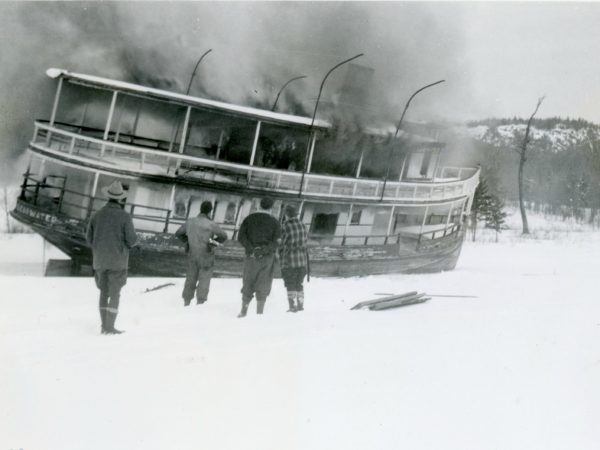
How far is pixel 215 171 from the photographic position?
6.43 metres

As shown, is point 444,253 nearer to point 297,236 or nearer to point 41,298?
point 297,236

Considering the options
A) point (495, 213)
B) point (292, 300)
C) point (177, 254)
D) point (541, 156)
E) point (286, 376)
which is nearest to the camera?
point (286, 376)

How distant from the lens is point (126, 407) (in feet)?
11.2

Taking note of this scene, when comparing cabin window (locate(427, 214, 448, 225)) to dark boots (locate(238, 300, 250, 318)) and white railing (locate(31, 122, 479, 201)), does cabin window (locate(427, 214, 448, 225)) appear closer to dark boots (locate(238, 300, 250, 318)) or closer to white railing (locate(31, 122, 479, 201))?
white railing (locate(31, 122, 479, 201))

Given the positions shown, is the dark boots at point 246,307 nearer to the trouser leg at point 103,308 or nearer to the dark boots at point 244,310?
the dark boots at point 244,310

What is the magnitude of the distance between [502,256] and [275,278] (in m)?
3.94

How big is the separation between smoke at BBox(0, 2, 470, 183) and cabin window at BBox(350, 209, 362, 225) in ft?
5.05

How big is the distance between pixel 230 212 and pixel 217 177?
0.49 metres

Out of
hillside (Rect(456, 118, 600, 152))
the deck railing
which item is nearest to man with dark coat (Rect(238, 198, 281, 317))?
the deck railing

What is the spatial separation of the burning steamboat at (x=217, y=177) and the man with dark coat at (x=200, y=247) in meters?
0.60

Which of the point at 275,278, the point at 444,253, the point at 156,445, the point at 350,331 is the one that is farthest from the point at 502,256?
the point at 156,445

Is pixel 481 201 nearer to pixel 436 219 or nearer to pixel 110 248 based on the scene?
pixel 436 219

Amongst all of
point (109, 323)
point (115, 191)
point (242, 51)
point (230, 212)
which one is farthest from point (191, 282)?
point (242, 51)

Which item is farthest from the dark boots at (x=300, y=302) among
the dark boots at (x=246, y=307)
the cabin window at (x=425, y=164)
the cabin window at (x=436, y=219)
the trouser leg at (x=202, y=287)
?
the cabin window at (x=425, y=164)
